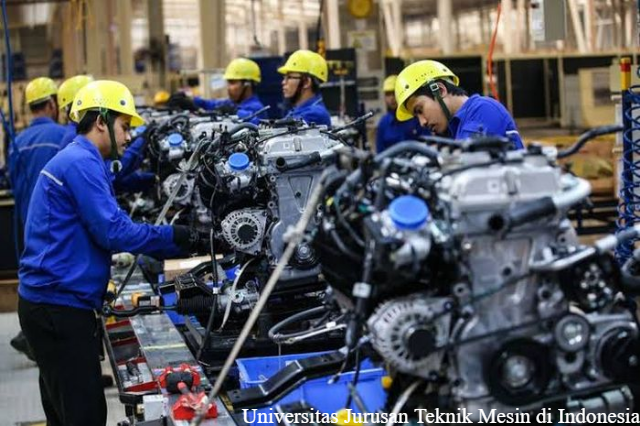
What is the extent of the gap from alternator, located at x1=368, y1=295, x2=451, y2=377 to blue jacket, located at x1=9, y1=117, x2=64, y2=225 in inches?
201

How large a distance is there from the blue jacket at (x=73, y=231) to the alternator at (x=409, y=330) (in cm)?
158

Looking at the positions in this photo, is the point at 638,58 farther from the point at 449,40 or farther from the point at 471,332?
the point at 471,332

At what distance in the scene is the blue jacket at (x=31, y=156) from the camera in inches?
304

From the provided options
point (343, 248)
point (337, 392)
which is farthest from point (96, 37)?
point (343, 248)

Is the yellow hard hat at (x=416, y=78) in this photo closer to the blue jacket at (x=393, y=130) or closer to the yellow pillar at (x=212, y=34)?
the blue jacket at (x=393, y=130)

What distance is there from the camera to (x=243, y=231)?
506 centimetres

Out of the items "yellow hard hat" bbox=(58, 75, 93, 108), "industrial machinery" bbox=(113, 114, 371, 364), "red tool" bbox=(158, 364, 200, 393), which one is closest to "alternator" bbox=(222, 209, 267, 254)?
"industrial machinery" bbox=(113, 114, 371, 364)

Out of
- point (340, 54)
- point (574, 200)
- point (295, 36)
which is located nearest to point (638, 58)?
point (340, 54)

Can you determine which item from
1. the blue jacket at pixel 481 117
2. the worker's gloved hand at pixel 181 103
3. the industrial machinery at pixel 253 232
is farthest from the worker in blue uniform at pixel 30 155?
the blue jacket at pixel 481 117

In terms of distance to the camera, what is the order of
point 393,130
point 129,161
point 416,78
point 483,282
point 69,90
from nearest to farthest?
point 483,282, point 416,78, point 129,161, point 69,90, point 393,130

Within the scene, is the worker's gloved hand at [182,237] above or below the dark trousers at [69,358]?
above

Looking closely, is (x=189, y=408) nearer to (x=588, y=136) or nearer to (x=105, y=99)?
(x=105, y=99)

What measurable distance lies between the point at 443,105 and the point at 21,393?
3.54 meters

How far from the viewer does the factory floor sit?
6.29m
